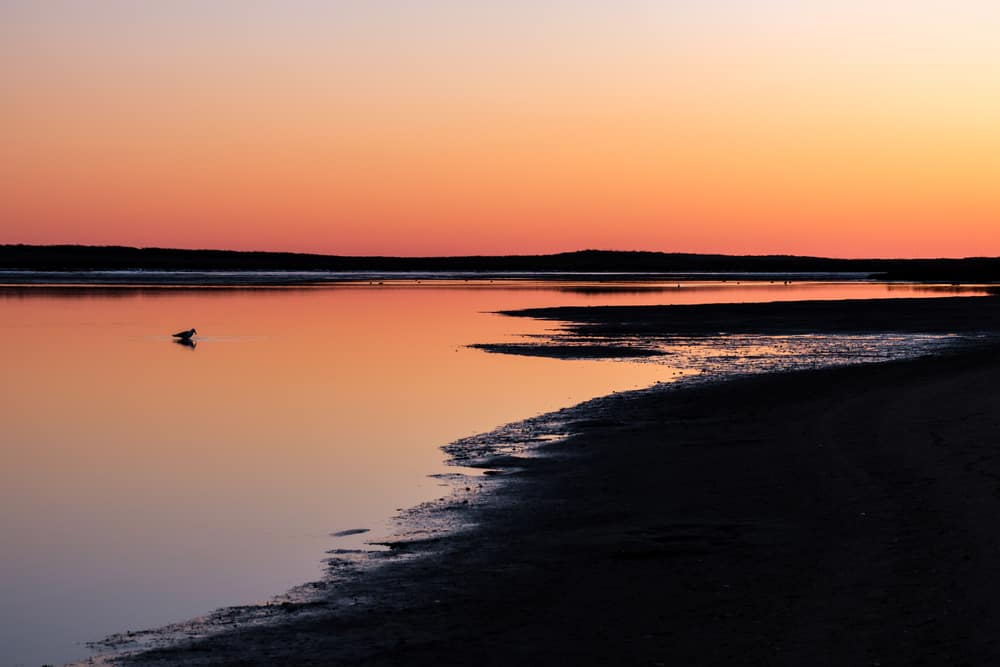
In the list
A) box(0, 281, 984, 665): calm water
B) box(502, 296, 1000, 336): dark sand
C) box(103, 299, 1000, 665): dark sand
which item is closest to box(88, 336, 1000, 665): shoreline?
box(103, 299, 1000, 665): dark sand

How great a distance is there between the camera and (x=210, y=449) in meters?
18.8

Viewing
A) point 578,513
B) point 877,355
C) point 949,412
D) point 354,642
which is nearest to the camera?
point 354,642

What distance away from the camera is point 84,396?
26.2 metres

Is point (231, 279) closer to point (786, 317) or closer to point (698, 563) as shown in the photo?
point (786, 317)

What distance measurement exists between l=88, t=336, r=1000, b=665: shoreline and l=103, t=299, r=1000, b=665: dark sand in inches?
1.0

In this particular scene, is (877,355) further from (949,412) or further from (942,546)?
(942,546)

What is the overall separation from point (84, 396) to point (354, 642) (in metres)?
19.5

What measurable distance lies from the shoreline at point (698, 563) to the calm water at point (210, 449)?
1.44 m

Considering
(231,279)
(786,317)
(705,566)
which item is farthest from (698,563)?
(231,279)

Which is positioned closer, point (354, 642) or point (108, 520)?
point (354, 642)

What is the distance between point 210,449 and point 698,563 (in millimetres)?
10552

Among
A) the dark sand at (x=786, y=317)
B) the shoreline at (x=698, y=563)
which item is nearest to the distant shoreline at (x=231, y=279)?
the dark sand at (x=786, y=317)

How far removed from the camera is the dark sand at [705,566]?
8.23m

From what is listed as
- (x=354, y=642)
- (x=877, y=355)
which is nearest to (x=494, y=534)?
(x=354, y=642)
